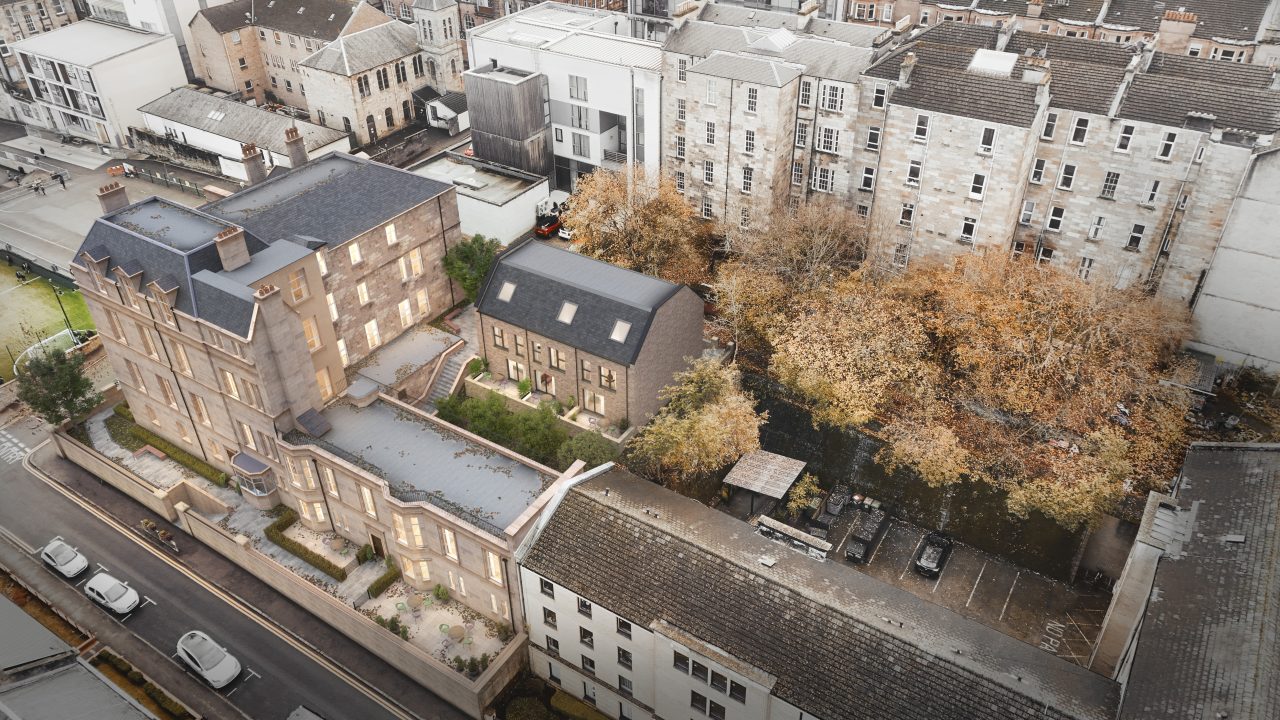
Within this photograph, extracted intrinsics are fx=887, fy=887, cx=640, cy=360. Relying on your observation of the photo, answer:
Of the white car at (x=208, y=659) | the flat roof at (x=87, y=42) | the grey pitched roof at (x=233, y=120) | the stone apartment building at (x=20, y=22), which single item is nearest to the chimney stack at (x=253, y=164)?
the grey pitched roof at (x=233, y=120)

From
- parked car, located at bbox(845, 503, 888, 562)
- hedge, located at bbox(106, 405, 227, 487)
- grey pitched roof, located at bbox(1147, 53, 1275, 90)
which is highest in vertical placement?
grey pitched roof, located at bbox(1147, 53, 1275, 90)

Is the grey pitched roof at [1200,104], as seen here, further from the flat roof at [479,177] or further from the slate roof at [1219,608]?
the flat roof at [479,177]

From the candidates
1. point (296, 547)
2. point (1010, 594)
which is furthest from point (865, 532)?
point (296, 547)

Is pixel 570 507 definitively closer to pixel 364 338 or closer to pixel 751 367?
pixel 751 367

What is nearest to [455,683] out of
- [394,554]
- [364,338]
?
[394,554]

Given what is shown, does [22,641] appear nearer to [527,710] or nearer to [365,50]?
[527,710]

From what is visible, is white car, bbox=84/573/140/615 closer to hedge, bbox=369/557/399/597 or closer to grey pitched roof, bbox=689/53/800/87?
hedge, bbox=369/557/399/597

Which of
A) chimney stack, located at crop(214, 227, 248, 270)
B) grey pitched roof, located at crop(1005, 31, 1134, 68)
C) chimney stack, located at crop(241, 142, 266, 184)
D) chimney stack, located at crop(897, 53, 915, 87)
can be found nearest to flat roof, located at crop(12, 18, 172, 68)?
chimney stack, located at crop(241, 142, 266, 184)
